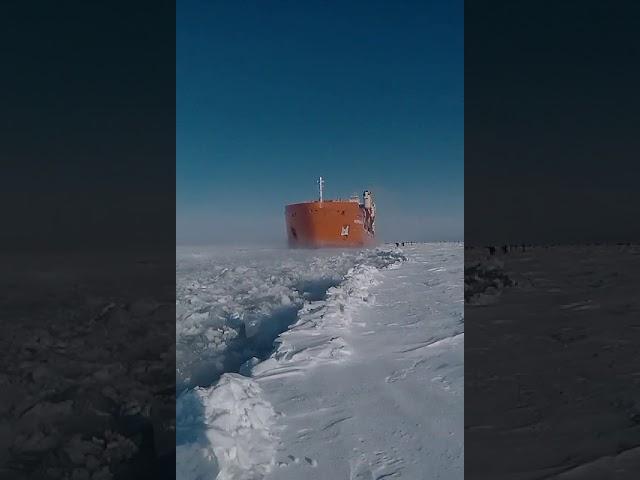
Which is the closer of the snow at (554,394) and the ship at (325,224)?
the snow at (554,394)

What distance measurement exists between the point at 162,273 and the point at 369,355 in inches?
366

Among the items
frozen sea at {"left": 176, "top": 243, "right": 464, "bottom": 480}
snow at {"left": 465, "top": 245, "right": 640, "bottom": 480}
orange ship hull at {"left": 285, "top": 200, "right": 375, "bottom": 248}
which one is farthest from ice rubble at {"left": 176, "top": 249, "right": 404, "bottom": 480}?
orange ship hull at {"left": 285, "top": 200, "right": 375, "bottom": 248}

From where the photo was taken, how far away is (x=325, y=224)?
91.4 ft

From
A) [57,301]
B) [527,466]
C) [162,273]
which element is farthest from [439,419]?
[162,273]

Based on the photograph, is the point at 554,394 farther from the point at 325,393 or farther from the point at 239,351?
the point at 239,351

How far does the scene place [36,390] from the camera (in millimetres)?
3842

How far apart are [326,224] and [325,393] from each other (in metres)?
24.6

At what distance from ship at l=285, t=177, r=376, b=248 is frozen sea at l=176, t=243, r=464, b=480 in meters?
20.9

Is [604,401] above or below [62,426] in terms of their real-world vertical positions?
above

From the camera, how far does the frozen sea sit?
234 cm

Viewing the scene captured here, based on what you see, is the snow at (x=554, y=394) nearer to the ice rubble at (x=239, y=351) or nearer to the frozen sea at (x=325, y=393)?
the frozen sea at (x=325, y=393)

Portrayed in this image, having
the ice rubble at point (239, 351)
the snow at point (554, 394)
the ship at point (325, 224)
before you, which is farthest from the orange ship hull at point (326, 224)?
the snow at point (554, 394)

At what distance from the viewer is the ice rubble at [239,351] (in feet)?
7.66

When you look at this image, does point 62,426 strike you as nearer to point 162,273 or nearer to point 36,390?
point 36,390
